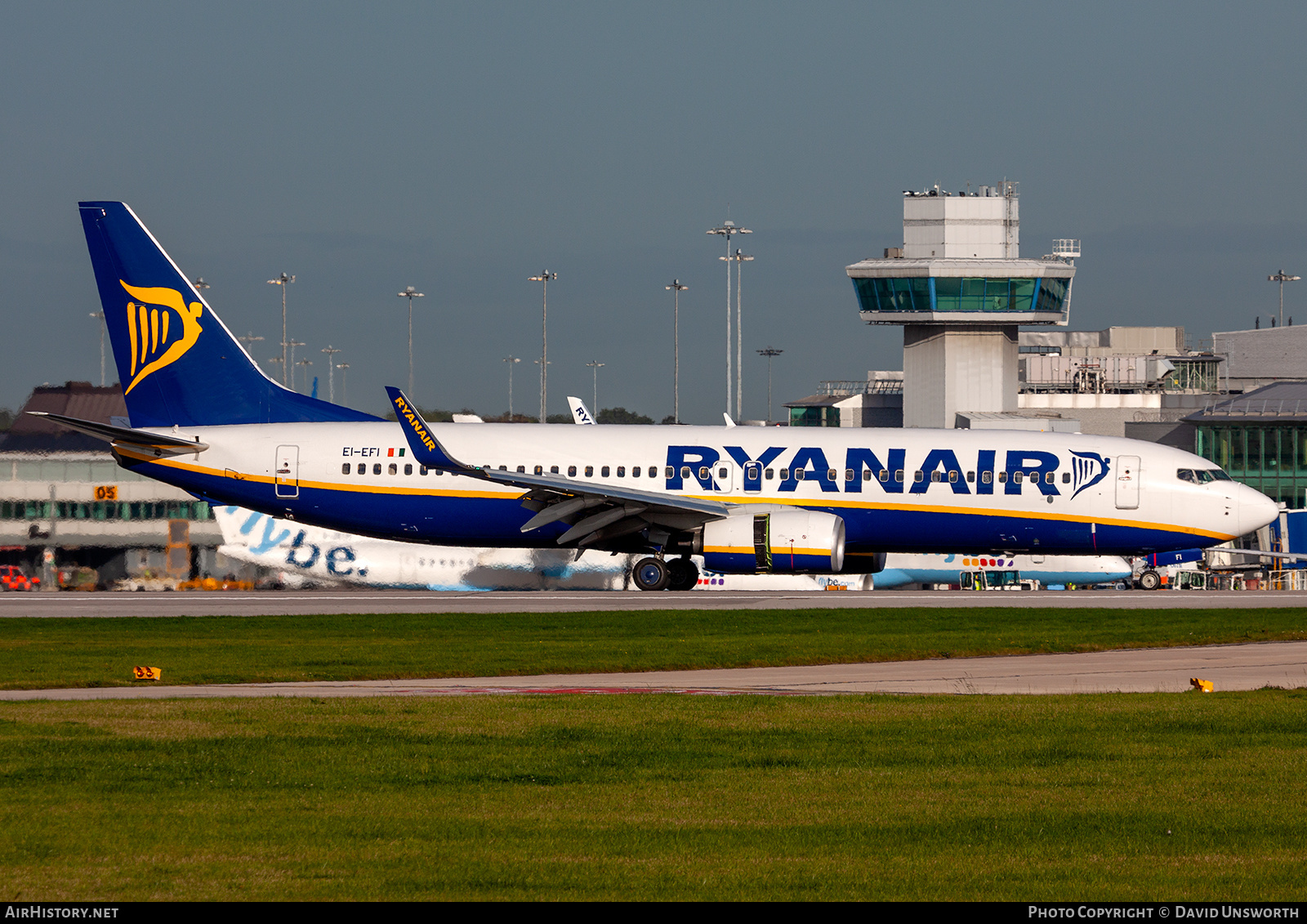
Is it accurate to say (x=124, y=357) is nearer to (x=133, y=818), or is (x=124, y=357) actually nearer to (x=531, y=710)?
(x=531, y=710)

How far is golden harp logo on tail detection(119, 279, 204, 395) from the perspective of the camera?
124 feet

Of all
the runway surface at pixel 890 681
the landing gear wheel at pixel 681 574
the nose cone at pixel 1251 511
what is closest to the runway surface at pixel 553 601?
the landing gear wheel at pixel 681 574

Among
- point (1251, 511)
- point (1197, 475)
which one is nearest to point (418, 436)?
point (1197, 475)

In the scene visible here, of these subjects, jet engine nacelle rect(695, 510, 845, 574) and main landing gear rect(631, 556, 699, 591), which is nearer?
jet engine nacelle rect(695, 510, 845, 574)

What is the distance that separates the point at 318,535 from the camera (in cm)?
4288

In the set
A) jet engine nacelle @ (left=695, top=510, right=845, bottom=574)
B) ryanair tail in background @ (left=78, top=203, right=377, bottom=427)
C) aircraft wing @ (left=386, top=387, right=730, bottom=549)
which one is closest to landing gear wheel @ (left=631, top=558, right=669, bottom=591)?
aircraft wing @ (left=386, top=387, right=730, bottom=549)

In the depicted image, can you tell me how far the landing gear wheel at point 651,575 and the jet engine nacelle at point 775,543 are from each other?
2501mm

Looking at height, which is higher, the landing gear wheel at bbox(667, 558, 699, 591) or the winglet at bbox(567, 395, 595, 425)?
the winglet at bbox(567, 395, 595, 425)

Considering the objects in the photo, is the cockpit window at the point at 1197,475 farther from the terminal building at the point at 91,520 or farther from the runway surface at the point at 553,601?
the terminal building at the point at 91,520

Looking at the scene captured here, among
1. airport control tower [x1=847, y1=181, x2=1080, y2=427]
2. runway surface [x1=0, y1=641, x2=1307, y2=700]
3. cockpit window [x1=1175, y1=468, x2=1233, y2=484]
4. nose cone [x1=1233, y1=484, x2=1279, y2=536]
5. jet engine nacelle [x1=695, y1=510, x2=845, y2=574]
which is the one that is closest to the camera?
runway surface [x1=0, y1=641, x2=1307, y2=700]

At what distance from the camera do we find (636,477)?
36.5 m

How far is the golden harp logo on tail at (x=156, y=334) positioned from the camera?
37.8 metres

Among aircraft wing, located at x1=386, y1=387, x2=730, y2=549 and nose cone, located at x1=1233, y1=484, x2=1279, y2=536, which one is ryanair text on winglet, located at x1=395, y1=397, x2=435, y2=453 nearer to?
aircraft wing, located at x1=386, y1=387, x2=730, y2=549

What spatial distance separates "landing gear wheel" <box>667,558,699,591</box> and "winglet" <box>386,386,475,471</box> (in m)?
6.61
